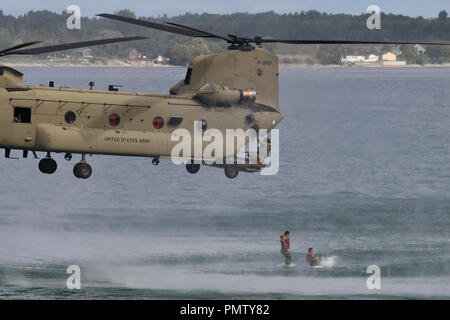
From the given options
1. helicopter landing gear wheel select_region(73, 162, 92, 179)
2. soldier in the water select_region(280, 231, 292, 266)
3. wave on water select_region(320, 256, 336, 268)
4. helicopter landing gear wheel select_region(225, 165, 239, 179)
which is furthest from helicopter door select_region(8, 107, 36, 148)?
wave on water select_region(320, 256, 336, 268)

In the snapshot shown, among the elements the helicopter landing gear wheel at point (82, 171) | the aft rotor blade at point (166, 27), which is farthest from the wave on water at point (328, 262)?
the helicopter landing gear wheel at point (82, 171)

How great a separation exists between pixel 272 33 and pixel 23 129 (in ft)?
159

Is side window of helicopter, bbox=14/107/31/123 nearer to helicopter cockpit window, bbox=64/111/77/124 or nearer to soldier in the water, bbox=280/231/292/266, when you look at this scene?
helicopter cockpit window, bbox=64/111/77/124

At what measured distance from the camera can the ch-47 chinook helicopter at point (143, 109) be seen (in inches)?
1693

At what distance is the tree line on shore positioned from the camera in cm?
8049

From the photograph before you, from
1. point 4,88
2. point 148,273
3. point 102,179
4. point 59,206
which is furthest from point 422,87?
point 4,88

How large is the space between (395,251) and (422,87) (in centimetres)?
9803

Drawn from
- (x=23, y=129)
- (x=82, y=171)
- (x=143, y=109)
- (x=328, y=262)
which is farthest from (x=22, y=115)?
(x=328, y=262)

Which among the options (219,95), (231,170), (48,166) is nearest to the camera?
(48,166)

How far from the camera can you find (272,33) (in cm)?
8912

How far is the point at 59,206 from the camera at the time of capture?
98.2m

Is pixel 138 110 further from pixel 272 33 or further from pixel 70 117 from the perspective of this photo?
pixel 272 33

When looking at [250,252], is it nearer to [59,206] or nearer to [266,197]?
[266,197]

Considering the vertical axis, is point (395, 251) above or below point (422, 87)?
below
